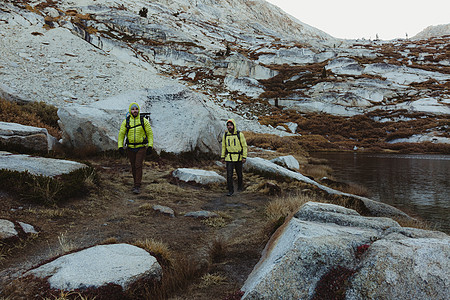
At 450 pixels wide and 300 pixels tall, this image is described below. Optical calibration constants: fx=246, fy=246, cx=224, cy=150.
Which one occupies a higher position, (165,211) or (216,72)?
(216,72)

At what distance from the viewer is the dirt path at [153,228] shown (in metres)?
3.68

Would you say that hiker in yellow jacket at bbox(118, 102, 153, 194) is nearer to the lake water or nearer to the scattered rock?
the scattered rock

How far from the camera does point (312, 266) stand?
Answer: 242 centimetres

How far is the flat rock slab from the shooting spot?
20.9 feet

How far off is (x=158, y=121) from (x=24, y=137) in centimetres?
639

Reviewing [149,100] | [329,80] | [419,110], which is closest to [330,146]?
[419,110]

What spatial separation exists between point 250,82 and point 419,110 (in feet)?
116

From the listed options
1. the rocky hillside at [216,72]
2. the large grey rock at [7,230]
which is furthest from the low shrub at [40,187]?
the rocky hillside at [216,72]

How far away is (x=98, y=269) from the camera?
3.04m

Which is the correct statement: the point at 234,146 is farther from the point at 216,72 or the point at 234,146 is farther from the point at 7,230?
the point at 216,72

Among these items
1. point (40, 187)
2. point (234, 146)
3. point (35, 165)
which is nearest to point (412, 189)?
point (234, 146)

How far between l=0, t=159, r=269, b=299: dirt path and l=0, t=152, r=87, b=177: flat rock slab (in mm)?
1052

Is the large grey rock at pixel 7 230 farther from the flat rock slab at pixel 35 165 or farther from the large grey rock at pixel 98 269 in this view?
the flat rock slab at pixel 35 165

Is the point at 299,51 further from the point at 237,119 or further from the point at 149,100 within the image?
the point at 149,100
